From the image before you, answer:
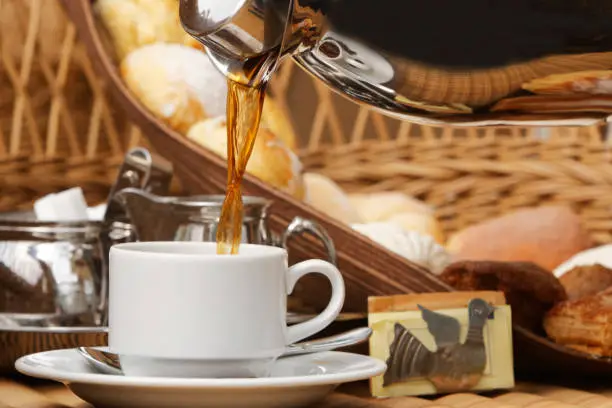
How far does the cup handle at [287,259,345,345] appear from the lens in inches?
21.9

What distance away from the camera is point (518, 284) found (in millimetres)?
692

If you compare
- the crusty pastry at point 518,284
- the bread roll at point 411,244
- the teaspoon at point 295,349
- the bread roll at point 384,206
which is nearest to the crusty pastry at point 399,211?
the bread roll at point 384,206

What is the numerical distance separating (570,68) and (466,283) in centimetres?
21

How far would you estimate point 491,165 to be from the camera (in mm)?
1119

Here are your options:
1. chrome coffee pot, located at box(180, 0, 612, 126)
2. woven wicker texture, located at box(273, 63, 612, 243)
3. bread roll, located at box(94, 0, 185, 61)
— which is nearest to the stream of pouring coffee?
chrome coffee pot, located at box(180, 0, 612, 126)

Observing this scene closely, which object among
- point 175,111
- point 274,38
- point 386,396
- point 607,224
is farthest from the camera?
point 607,224

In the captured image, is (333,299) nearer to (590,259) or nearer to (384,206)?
(590,259)

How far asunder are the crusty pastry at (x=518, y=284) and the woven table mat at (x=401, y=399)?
6 cm

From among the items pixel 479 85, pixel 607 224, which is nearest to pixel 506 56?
pixel 479 85

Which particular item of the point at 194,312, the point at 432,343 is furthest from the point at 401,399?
the point at 194,312

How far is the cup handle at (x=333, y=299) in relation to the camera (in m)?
0.56

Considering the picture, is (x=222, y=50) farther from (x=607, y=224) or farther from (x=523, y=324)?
(x=607, y=224)

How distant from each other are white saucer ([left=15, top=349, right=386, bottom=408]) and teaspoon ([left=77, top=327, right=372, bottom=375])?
12 mm

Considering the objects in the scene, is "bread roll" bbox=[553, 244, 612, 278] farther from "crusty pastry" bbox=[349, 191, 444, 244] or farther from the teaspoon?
the teaspoon
